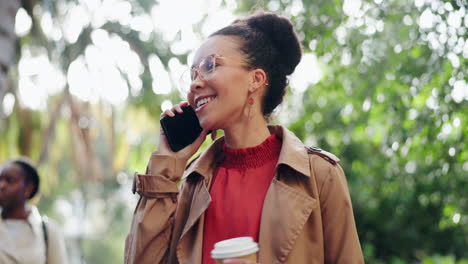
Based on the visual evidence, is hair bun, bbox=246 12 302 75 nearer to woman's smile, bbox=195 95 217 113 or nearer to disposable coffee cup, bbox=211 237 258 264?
woman's smile, bbox=195 95 217 113

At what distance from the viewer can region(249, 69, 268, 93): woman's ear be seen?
2.27 m

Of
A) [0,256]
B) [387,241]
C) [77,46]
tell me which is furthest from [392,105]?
[77,46]

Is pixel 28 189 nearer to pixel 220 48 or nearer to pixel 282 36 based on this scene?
pixel 220 48

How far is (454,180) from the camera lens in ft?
14.3

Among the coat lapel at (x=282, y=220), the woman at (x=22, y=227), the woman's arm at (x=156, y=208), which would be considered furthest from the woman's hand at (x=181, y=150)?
the woman at (x=22, y=227)

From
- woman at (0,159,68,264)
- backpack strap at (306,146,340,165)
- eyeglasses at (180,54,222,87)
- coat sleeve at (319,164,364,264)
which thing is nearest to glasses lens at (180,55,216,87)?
eyeglasses at (180,54,222,87)

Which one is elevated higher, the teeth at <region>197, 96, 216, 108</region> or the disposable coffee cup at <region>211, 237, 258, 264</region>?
the teeth at <region>197, 96, 216, 108</region>

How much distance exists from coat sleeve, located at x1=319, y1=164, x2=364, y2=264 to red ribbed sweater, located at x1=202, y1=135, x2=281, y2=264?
0.26 m

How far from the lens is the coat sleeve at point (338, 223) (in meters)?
1.96

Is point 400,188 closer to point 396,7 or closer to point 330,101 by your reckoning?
point 330,101

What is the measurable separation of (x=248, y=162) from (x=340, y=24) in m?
2.12

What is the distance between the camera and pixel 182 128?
7.90 ft

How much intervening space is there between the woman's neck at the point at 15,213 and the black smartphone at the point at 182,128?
2.23 metres

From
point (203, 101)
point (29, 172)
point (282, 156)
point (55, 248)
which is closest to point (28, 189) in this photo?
point (29, 172)
